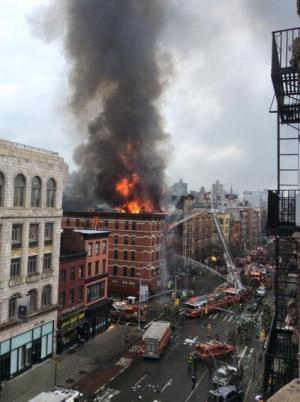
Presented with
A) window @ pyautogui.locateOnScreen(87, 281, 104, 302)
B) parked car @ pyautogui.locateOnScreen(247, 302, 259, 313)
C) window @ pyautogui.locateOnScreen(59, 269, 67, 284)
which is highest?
window @ pyautogui.locateOnScreen(59, 269, 67, 284)

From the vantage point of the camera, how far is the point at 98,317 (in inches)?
1624

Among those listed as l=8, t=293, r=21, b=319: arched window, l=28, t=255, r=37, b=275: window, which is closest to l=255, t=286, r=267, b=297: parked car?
l=28, t=255, r=37, b=275: window

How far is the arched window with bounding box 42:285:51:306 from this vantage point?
3353 centimetres

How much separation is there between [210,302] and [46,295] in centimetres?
2481

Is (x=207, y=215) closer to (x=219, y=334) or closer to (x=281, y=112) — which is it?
(x=219, y=334)

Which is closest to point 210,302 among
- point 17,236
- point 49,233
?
point 49,233

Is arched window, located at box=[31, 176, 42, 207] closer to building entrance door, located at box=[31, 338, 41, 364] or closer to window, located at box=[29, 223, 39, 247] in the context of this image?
window, located at box=[29, 223, 39, 247]

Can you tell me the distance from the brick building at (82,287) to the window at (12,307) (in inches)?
241

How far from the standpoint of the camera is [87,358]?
34062mm

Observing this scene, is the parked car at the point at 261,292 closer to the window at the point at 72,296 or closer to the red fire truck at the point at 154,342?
the red fire truck at the point at 154,342

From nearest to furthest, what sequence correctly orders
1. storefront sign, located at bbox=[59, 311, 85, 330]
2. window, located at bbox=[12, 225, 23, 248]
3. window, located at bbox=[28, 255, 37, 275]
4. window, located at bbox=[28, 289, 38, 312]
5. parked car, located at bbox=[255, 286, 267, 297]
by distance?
1. window, located at bbox=[12, 225, 23, 248]
2. window, located at bbox=[28, 255, 37, 275]
3. window, located at bbox=[28, 289, 38, 312]
4. storefront sign, located at bbox=[59, 311, 85, 330]
5. parked car, located at bbox=[255, 286, 267, 297]

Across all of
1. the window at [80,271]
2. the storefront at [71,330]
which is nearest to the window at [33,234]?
the storefront at [71,330]

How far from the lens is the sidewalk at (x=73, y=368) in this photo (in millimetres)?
27469

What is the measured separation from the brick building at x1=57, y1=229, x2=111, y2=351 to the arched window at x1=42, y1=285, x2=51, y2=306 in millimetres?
2200
